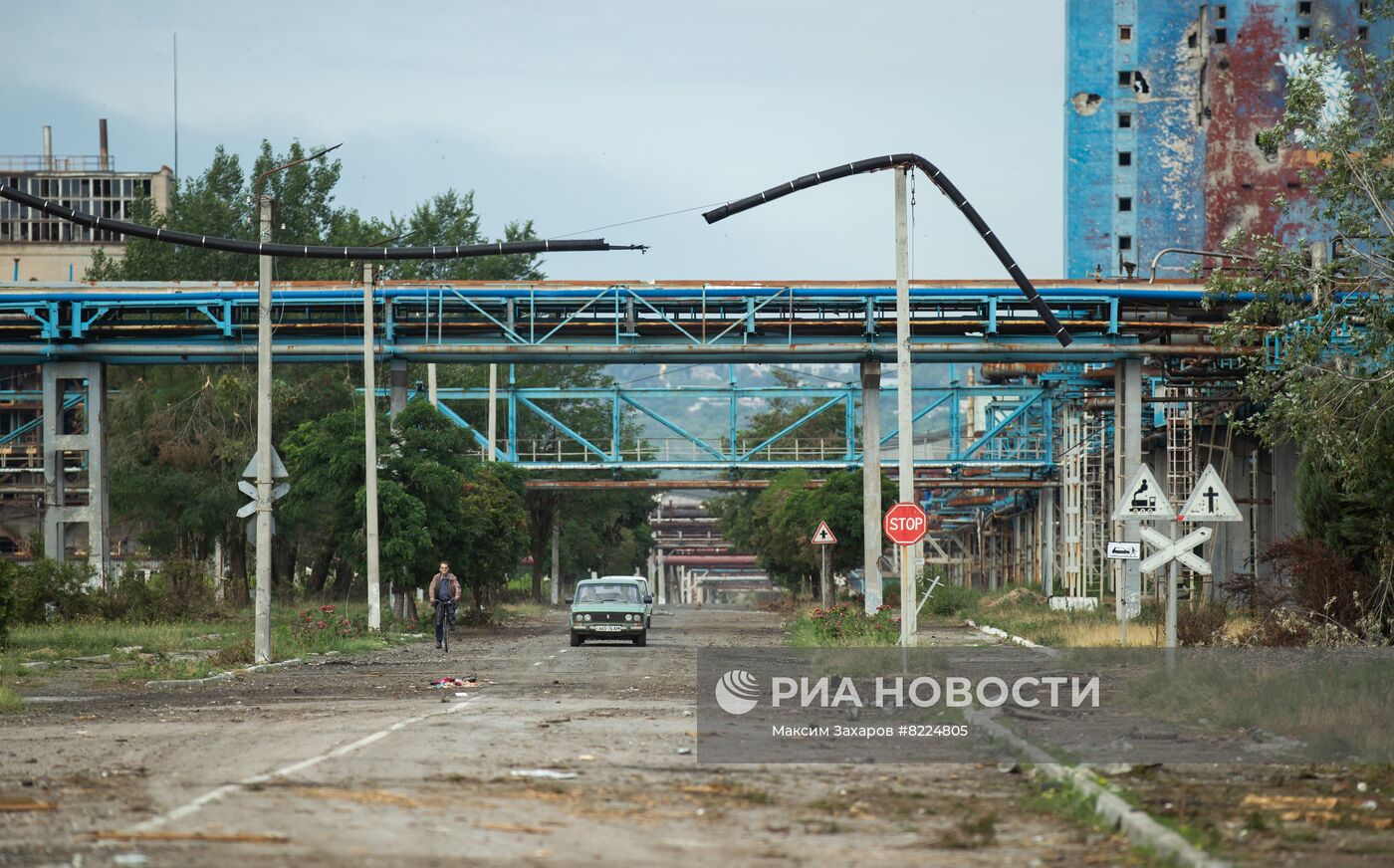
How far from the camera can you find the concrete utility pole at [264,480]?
2850cm

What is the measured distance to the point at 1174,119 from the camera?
278 ft

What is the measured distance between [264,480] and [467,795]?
60.6ft

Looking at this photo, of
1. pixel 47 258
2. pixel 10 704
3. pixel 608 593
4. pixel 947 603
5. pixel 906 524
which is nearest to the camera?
pixel 10 704

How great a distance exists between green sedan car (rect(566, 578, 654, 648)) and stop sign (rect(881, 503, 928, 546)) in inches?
523

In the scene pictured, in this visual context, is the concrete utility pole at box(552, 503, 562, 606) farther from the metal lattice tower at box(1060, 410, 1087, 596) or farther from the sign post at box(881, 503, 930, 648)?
the sign post at box(881, 503, 930, 648)

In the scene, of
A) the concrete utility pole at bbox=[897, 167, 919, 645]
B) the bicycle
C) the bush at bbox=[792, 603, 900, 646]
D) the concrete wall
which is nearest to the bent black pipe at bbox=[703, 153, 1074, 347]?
the concrete utility pole at bbox=[897, 167, 919, 645]

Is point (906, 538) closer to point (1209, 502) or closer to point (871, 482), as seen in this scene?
point (1209, 502)

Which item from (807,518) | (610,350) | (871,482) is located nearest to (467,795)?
(871,482)

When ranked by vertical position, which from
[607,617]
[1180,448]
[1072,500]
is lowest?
[607,617]

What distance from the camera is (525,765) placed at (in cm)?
1321

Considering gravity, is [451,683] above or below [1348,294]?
below

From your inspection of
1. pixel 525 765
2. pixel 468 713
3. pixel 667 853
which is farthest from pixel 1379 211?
pixel 667 853

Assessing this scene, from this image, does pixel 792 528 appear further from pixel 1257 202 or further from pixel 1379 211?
pixel 1379 211

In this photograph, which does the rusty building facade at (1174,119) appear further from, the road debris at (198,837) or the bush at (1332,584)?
the road debris at (198,837)
